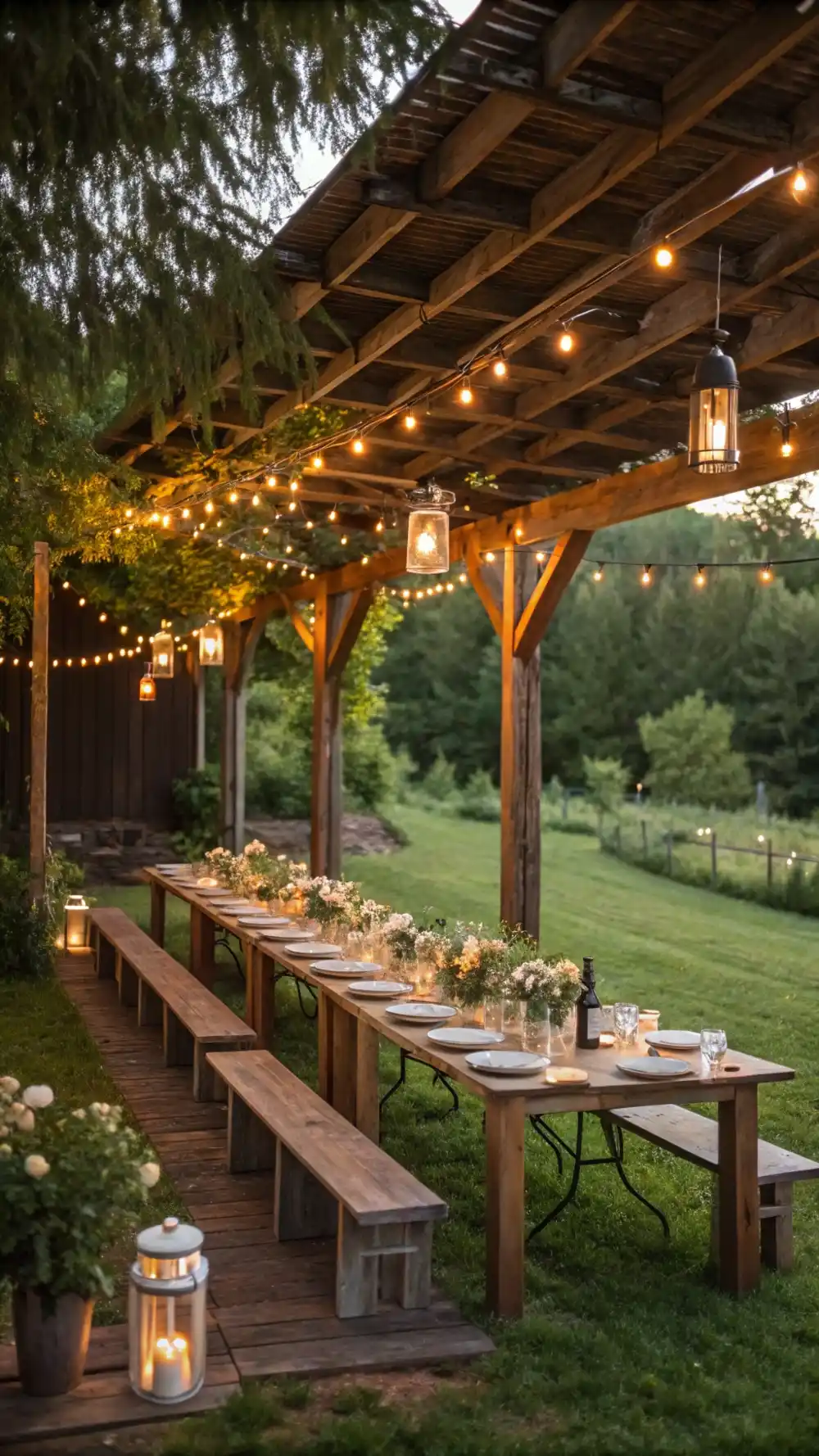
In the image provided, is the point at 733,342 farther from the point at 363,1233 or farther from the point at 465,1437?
the point at 465,1437

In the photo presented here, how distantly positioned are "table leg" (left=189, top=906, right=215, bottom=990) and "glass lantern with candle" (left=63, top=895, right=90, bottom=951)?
1978 millimetres

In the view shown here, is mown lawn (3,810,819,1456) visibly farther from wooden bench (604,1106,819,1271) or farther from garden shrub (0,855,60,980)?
garden shrub (0,855,60,980)

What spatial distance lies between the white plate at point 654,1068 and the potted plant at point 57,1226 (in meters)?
1.40

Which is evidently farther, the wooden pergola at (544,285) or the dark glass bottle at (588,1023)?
the dark glass bottle at (588,1023)

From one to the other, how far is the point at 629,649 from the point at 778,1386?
1040 inches

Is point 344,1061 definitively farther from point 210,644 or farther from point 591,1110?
point 210,644

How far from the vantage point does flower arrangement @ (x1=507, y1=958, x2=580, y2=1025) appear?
4141 millimetres

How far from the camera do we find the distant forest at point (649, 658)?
24.6 meters

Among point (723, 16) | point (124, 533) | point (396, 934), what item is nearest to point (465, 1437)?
point (396, 934)

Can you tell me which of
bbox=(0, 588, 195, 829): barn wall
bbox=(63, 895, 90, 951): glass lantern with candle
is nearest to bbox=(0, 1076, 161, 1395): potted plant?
bbox=(63, 895, 90, 951): glass lantern with candle

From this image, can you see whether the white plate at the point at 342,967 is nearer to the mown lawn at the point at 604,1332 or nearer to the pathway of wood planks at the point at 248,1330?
the mown lawn at the point at 604,1332

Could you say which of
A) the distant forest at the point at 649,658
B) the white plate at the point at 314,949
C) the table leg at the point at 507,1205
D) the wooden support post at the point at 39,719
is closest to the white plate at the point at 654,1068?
the table leg at the point at 507,1205

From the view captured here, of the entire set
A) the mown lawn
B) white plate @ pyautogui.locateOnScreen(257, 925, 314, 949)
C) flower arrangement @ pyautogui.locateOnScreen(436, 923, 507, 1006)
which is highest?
flower arrangement @ pyautogui.locateOnScreen(436, 923, 507, 1006)

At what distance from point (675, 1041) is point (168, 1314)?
5.73 ft
